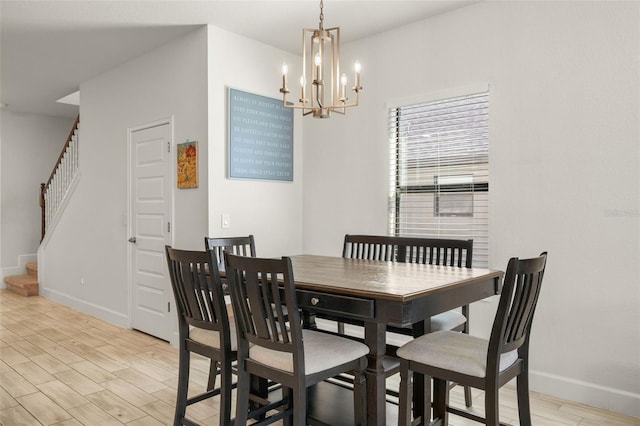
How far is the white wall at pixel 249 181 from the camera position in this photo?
3840mm

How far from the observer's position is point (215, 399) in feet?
9.72

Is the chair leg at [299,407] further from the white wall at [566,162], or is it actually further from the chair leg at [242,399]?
the white wall at [566,162]

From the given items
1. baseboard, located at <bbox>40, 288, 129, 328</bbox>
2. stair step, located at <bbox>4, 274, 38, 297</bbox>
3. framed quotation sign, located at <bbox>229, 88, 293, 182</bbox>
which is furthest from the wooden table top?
stair step, located at <bbox>4, 274, 38, 297</bbox>

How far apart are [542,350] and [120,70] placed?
4747 mm

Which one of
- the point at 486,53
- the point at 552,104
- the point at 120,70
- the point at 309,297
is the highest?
the point at 120,70

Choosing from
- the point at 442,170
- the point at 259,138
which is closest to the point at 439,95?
the point at 442,170

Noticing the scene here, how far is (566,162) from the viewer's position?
3.00m

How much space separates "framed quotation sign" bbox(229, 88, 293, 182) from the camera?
396 cm

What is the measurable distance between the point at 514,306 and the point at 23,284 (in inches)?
270

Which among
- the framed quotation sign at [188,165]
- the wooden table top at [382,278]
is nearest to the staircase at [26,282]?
the framed quotation sign at [188,165]

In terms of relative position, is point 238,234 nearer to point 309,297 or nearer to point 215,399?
point 215,399

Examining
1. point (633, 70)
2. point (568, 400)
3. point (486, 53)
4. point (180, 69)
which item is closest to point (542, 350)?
point (568, 400)

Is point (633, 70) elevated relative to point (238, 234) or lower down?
elevated

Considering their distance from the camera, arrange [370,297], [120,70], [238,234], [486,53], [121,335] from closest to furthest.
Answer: [370,297], [486,53], [238,234], [121,335], [120,70]
